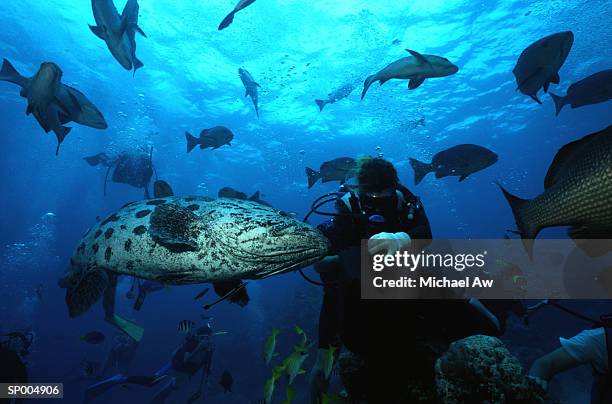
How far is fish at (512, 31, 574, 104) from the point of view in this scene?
3.85 m

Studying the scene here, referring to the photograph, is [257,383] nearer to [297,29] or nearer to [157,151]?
[297,29]

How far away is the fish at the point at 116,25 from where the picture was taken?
3.82 m

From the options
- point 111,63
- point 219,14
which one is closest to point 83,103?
point 219,14

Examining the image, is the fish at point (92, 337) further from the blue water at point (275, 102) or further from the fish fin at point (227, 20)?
the fish fin at point (227, 20)

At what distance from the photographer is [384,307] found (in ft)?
7.99

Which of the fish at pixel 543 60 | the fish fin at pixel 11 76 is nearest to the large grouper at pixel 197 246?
the fish fin at pixel 11 76

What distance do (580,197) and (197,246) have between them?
8.20 feet

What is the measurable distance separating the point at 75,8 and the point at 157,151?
20739 millimetres

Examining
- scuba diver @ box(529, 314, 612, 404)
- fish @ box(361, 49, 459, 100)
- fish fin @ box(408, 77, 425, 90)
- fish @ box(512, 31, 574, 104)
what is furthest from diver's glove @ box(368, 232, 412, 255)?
fish @ box(512, 31, 574, 104)

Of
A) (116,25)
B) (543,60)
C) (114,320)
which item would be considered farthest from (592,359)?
(116,25)

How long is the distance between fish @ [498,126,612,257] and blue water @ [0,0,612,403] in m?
3.46

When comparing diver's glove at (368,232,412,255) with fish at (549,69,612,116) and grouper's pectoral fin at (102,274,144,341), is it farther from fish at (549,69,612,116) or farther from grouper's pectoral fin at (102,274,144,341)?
fish at (549,69,612,116)

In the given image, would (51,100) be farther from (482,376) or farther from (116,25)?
Result: (482,376)

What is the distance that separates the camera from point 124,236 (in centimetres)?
246
